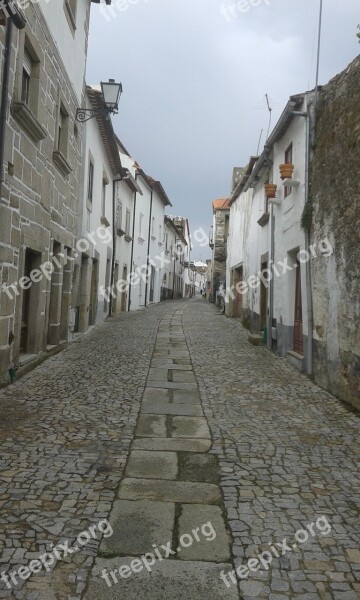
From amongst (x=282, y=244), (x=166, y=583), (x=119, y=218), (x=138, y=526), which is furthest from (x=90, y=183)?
(x=166, y=583)

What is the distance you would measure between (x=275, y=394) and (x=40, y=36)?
5764mm

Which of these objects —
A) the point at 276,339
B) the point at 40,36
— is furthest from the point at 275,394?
the point at 40,36

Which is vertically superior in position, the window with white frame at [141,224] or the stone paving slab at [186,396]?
the window with white frame at [141,224]

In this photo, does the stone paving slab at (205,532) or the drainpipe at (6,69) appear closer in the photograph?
the stone paving slab at (205,532)

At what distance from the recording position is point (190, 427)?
4629 mm

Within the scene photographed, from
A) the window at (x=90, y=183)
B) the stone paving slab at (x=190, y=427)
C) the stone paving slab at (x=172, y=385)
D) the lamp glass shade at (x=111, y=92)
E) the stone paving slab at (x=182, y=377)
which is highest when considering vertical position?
the lamp glass shade at (x=111, y=92)

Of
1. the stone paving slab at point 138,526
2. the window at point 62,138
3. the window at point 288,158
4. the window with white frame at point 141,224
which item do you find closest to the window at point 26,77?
the window at point 62,138

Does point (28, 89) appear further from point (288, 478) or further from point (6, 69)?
point (288, 478)

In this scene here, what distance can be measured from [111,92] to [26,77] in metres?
2.23

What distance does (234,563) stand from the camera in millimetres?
2408

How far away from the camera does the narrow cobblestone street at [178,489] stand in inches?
89.6

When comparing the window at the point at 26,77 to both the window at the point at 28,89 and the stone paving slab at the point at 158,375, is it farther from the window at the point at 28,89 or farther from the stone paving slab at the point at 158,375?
the stone paving slab at the point at 158,375

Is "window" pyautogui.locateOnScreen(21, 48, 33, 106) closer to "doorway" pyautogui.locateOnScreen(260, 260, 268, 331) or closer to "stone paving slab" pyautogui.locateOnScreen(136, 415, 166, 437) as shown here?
"stone paving slab" pyautogui.locateOnScreen(136, 415, 166, 437)

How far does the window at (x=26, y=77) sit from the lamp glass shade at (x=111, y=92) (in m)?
2.06
